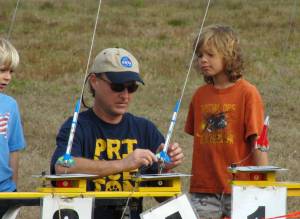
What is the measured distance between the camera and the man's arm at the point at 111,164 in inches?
150

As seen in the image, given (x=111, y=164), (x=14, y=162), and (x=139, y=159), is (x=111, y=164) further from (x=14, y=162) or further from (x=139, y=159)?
(x=14, y=162)

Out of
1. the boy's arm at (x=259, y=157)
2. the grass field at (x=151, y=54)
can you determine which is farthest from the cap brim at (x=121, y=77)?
the grass field at (x=151, y=54)

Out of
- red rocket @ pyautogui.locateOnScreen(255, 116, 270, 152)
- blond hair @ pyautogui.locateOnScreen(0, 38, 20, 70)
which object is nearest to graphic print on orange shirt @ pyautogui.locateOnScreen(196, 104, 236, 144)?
red rocket @ pyautogui.locateOnScreen(255, 116, 270, 152)

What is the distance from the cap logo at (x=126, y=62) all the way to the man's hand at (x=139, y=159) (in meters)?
0.53

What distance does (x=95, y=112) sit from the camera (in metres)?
4.29

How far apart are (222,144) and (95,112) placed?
0.78 metres

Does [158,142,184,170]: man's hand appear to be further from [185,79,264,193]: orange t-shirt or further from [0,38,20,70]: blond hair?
[0,38,20,70]: blond hair

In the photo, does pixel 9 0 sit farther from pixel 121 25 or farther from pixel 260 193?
pixel 260 193

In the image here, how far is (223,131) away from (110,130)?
2.43 feet

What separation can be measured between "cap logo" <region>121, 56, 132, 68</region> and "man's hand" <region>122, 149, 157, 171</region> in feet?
1.74

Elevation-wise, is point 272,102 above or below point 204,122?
above

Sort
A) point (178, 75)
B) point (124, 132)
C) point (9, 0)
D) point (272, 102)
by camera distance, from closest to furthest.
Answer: point (124, 132), point (272, 102), point (178, 75), point (9, 0)

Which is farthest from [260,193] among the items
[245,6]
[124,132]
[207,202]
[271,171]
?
[245,6]

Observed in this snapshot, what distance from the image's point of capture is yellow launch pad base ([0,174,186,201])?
3.46 meters
